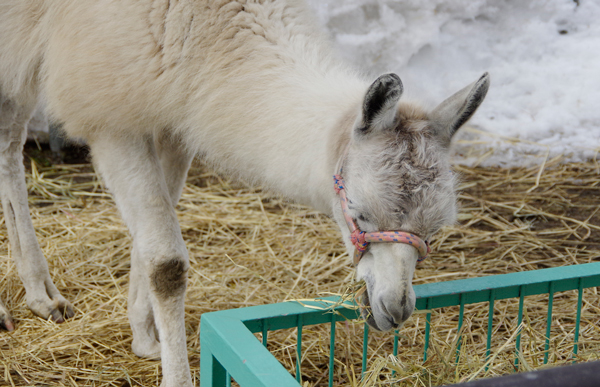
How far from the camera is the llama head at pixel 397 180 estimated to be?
5.19 ft

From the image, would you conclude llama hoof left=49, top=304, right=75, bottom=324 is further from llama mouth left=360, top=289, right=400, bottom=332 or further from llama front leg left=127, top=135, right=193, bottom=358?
llama mouth left=360, top=289, right=400, bottom=332

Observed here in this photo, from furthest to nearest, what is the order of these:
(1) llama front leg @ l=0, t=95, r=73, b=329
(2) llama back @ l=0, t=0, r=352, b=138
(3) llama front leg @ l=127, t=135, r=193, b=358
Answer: (1) llama front leg @ l=0, t=95, r=73, b=329 < (3) llama front leg @ l=127, t=135, r=193, b=358 < (2) llama back @ l=0, t=0, r=352, b=138

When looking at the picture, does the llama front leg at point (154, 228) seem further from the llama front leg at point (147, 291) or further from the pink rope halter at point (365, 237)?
the pink rope halter at point (365, 237)

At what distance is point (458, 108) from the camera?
5.38ft

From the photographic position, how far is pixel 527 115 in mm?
5344

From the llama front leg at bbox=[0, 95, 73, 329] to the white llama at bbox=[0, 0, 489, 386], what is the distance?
49cm

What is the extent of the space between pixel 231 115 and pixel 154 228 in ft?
1.78

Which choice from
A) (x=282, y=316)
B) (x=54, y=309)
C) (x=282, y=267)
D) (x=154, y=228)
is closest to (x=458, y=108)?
(x=282, y=316)

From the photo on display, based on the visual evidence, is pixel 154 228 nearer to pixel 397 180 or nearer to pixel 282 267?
pixel 397 180

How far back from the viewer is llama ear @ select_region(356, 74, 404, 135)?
4.95 feet

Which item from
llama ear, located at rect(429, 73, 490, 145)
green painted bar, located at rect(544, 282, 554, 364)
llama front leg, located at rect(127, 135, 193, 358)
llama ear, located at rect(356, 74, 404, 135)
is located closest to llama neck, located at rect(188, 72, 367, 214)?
llama ear, located at rect(356, 74, 404, 135)

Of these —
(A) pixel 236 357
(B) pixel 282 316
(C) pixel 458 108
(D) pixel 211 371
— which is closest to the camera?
(A) pixel 236 357

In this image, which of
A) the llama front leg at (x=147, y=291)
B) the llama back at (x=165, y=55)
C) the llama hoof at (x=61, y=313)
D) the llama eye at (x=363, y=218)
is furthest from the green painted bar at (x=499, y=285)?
the llama hoof at (x=61, y=313)

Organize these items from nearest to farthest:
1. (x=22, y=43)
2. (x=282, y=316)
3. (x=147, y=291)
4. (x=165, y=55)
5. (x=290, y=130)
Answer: (x=282, y=316)
(x=290, y=130)
(x=165, y=55)
(x=22, y=43)
(x=147, y=291)
